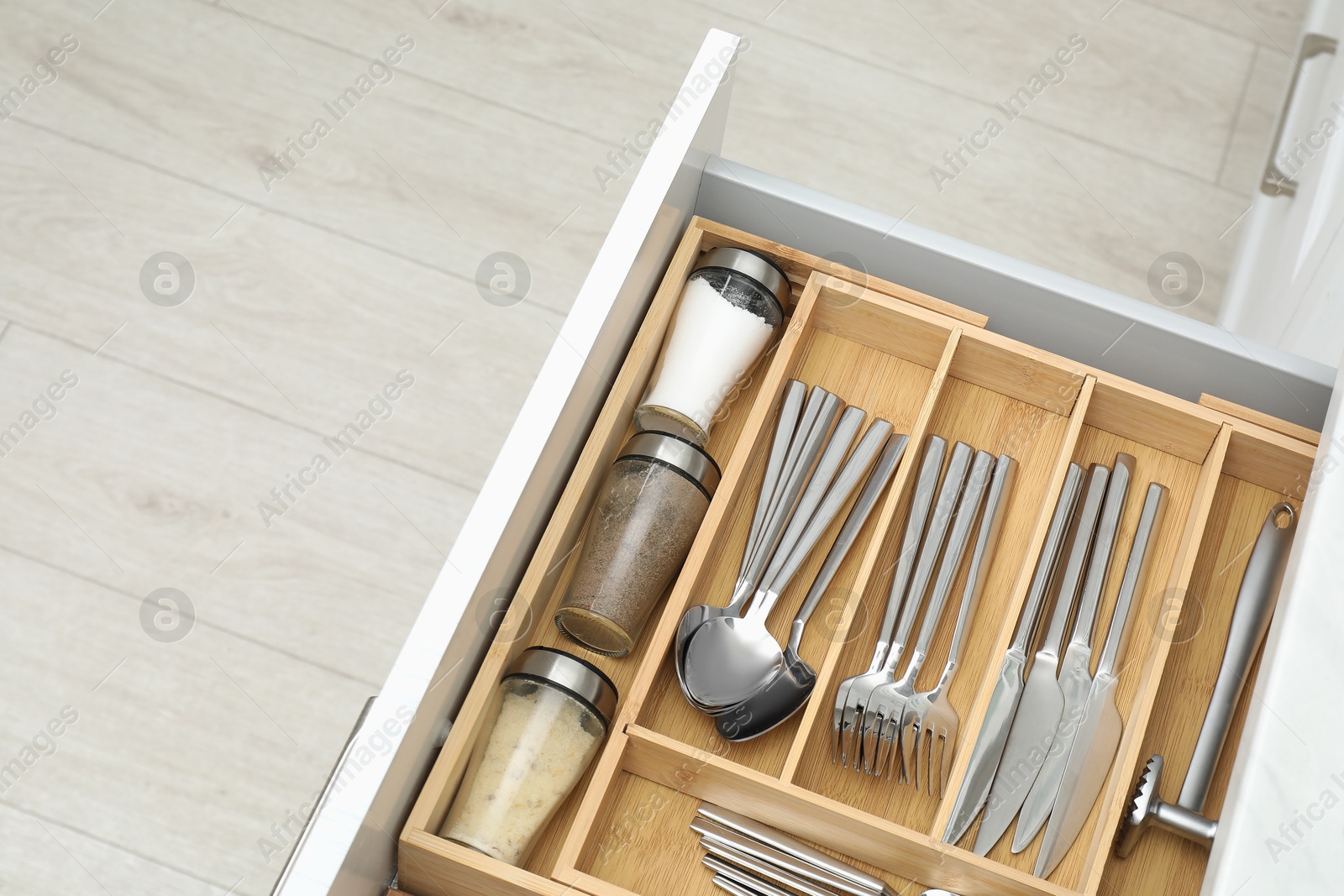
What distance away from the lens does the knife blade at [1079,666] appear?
813mm

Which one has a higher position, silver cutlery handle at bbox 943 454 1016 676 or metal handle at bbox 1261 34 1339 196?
metal handle at bbox 1261 34 1339 196

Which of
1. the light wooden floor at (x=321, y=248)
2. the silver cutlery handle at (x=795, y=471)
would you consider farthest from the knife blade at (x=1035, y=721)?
the light wooden floor at (x=321, y=248)

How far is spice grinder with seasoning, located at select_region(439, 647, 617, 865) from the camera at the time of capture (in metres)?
0.76

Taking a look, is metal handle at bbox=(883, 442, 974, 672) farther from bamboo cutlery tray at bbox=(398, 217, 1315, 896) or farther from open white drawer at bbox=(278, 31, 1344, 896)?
open white drawer at bbox=(278, 31, 1344, 896)

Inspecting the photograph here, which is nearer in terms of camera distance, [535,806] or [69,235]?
[535,806]

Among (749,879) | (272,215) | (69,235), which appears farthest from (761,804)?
(69,235)

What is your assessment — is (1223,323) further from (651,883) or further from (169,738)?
(169,738)

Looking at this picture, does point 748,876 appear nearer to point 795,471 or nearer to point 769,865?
point 769,865

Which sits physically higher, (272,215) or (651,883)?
(272,215)

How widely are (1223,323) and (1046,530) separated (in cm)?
114

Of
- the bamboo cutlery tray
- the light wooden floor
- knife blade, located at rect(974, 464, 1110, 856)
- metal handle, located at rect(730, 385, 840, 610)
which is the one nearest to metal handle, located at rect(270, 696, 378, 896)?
the bamboo cutlery tray

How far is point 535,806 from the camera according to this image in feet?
2.53

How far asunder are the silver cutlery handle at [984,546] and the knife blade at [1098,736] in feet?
0.34

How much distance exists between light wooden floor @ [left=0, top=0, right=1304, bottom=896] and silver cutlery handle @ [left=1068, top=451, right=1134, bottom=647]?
95 cm
